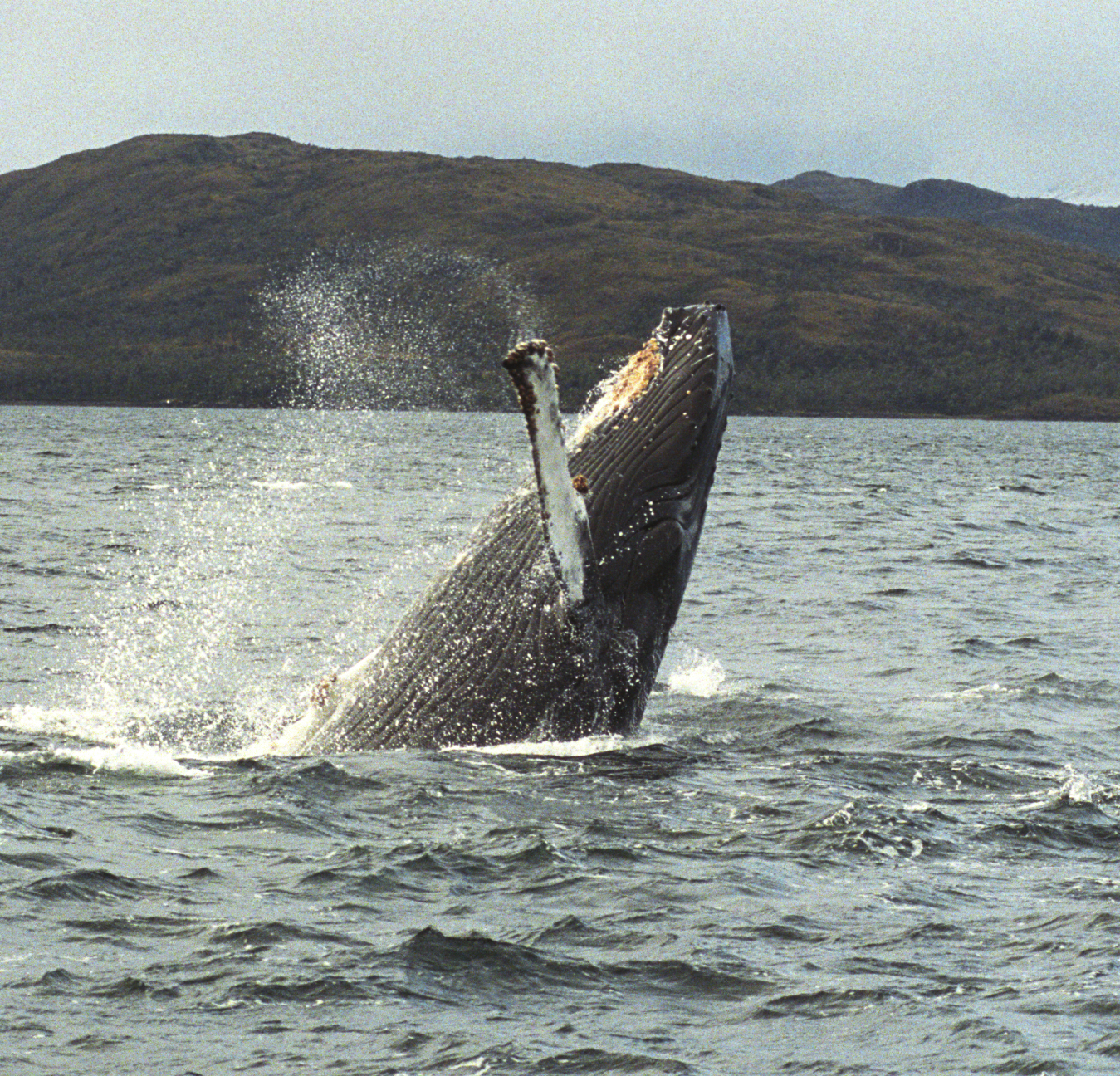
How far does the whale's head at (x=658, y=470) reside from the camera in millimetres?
7867

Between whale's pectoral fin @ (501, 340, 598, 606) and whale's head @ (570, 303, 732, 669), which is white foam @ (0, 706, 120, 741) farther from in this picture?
whale's pectoral fin @ (501, 340, 598, 606)

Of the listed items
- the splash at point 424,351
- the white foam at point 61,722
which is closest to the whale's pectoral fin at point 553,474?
the white foam at point 61,722

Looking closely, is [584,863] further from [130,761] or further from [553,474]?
[130,761]

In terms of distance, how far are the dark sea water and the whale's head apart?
3.56ft

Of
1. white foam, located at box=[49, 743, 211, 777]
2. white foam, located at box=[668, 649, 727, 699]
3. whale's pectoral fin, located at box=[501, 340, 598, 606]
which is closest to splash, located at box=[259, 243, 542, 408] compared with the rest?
white foam, located at box=[668, 649, 727, 699]

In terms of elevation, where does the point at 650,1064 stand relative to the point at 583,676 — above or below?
below

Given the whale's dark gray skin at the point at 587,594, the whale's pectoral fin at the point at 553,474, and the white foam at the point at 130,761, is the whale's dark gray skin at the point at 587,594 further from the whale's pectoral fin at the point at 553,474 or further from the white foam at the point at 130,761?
the white foam at the point at 130,761

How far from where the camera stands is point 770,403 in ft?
551

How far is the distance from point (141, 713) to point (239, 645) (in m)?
4.04

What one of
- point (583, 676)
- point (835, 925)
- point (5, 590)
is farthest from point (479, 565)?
point (5, 590)

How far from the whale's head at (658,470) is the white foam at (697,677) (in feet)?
15.3

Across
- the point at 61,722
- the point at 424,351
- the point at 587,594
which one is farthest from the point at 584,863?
the point at 424,351

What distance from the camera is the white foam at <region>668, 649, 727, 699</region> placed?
42.0 ft

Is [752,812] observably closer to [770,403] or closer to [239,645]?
[239,645]
